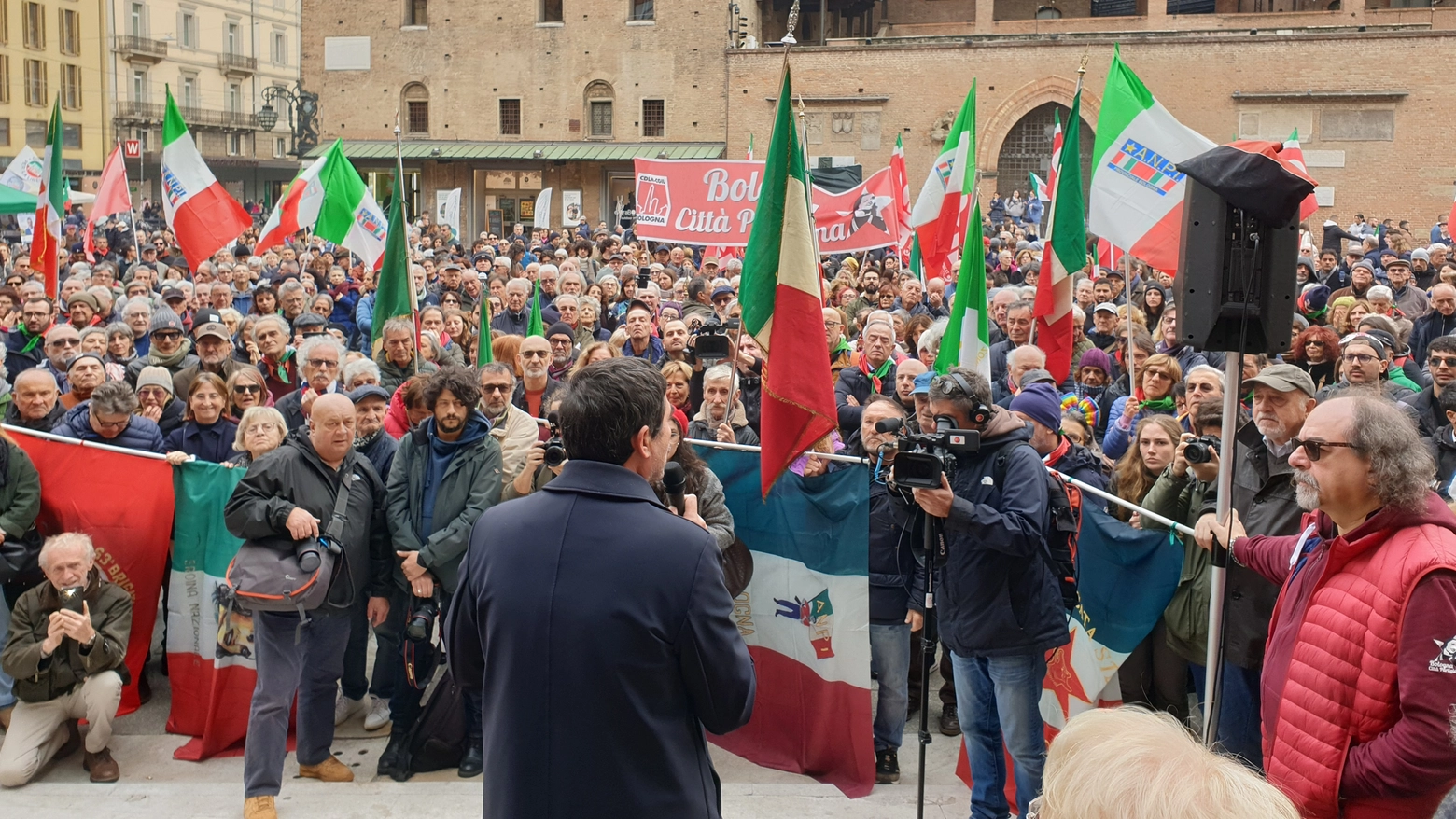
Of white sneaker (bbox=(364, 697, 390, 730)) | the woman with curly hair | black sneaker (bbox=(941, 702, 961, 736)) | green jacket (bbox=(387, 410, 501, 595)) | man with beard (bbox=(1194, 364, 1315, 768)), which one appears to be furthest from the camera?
the woman with curly hair

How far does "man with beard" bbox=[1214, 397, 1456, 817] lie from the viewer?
2.89 meters

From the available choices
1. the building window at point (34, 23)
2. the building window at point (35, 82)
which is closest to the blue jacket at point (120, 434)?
the building window at point (35, 82)

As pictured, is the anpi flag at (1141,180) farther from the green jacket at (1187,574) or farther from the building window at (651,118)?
the building window at (651,118)

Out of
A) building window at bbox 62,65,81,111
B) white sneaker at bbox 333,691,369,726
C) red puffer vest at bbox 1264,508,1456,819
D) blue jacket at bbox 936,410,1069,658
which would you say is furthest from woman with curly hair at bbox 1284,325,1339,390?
building window at bbox 62,65,81,111

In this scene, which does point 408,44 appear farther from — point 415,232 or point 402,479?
point 402,479

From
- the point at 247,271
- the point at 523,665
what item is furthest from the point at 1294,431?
the point at 247,271

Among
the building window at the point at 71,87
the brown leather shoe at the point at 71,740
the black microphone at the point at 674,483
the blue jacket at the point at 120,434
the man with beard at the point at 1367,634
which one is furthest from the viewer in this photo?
the building window at the point at 71,87

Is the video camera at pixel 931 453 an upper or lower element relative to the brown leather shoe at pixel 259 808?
upper

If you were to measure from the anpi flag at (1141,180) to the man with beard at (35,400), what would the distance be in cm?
591

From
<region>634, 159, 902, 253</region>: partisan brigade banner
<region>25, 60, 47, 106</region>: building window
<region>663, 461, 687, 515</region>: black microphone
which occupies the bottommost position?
<region>663, 461, 687, 515</region>: black microphone

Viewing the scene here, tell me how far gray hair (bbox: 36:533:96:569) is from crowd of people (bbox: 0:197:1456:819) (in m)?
0.01

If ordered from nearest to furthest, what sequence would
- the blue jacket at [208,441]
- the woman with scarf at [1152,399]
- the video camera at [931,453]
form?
the video camera at [931,453]
the blue jacket at [208,441]
the woman with scarf at [1152,399]

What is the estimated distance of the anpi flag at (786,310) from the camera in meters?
4.89

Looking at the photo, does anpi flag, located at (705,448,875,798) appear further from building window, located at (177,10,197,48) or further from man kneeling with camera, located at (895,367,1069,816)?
building window, located at (177,10,197,48)
